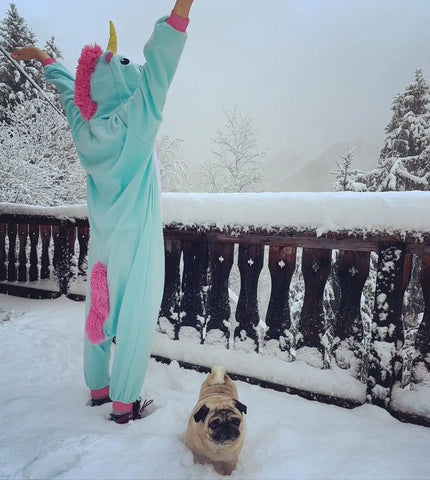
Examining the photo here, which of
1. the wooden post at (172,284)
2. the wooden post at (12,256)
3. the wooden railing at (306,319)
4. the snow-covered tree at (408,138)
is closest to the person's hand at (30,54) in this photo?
the wooden railing at (306,319)

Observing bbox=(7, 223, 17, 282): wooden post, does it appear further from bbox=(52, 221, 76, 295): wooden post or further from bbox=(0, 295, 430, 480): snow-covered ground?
bbox=(0, 295, 430, 480): snow-covered ground

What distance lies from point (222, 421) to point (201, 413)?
0.34 ft

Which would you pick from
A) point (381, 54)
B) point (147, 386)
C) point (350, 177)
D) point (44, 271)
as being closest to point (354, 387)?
point (147, 386)

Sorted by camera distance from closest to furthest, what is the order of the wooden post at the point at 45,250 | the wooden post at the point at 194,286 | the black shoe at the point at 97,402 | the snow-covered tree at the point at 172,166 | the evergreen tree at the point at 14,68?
the black shoe at the point at 97,402 → the wooden post at the point at 194,286 → the wooden post at the point at 45,250 → the evergreen tree at the point at 14,68 → the snow-covered tree at the point at 172,166

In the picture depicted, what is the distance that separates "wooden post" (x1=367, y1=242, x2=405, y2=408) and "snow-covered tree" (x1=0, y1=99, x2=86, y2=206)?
35.1 feet

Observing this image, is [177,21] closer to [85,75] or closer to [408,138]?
[85,75]

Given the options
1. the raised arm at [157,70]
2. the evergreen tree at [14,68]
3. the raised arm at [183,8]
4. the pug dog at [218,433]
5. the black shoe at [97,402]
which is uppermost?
the evergreen tree at [14,68]

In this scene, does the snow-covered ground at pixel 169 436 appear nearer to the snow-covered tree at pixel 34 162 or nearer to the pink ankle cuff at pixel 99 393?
the pink ankle cuff at pixel 99 393

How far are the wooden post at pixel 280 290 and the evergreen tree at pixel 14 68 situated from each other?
65.6ft

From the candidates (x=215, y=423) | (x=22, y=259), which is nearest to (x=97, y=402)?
(x=215, y=423)

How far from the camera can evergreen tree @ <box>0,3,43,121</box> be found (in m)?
17.5

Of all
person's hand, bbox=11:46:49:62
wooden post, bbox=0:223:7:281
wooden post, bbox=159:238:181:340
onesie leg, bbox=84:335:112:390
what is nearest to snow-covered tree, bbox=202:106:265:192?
wooden post, bbox=0:223:7:281

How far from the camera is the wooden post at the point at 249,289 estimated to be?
2344 mm

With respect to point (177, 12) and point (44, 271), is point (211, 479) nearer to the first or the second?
point (177, 12)
